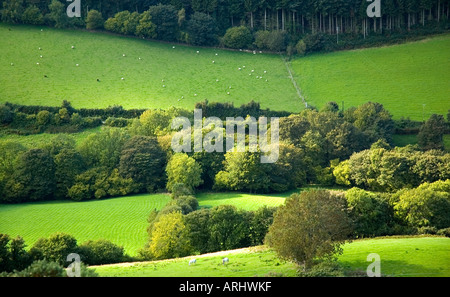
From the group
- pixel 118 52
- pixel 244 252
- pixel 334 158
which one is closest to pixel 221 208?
pixel 244 252

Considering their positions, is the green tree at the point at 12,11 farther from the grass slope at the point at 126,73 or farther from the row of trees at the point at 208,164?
the row of trees at the point at 208,164

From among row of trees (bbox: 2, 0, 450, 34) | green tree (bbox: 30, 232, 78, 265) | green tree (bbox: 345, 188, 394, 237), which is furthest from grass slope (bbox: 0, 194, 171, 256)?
row of trees (bbox: 2, 0, 450, 34)

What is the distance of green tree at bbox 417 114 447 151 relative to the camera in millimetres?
89062

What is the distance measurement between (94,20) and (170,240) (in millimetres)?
73133

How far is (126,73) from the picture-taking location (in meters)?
110

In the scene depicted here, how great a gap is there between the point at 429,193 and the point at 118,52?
70.2m

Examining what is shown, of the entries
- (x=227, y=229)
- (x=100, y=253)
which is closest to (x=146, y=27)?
(x=227, y=229)

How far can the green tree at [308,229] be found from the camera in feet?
148

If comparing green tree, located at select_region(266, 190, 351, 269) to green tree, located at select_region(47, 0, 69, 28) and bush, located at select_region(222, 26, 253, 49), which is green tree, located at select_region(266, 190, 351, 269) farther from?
green tree, located at select_region(47, 0, 69, 28)

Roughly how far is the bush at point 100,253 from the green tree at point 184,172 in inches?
1023

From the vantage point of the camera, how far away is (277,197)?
255 ft

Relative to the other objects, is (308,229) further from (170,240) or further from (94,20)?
(94,20)

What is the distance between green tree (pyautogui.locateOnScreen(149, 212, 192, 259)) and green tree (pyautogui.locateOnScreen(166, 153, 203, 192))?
2161cm
